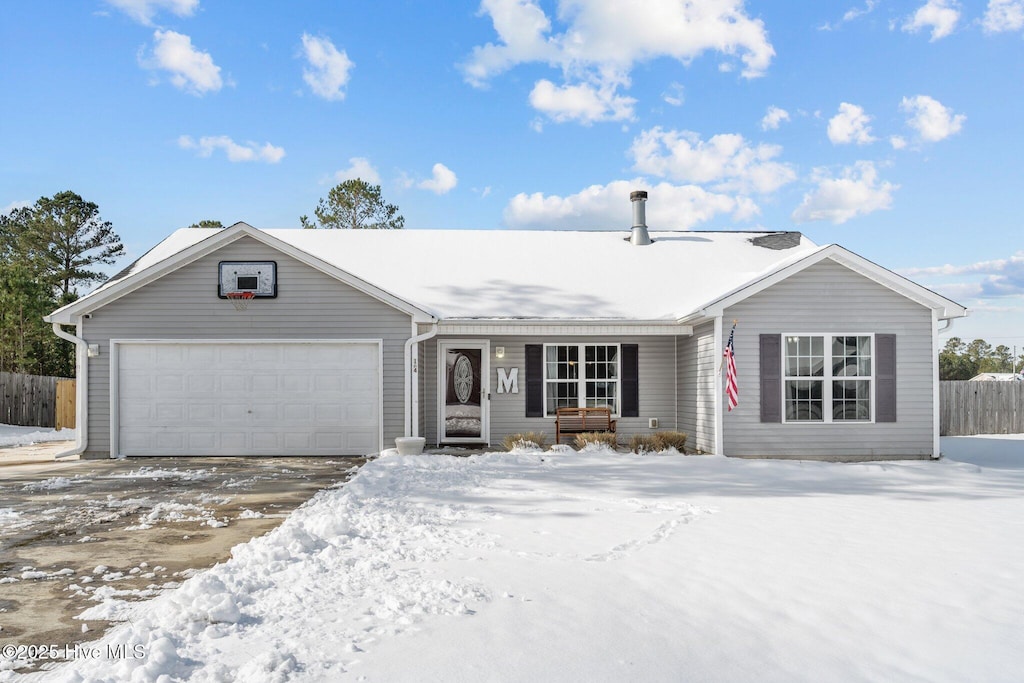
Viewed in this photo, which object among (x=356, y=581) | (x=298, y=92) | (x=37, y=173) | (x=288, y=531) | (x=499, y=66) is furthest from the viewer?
(x=37, y=173)

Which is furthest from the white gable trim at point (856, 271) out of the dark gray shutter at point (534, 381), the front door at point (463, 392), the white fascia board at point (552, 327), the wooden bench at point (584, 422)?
the front door at point (463, 392)

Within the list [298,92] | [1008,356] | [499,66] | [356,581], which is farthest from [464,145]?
[1008,356]

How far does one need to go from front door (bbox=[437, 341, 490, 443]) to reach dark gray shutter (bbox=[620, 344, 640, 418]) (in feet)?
9.31

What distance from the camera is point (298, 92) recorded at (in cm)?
1733

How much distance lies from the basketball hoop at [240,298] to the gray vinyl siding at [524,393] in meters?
3.45

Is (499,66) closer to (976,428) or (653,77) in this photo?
(653,77)

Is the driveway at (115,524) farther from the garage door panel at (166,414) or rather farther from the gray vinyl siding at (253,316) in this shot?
the gray vinyl siding at (253,316)

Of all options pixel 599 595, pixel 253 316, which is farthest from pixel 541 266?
pixel 599 595

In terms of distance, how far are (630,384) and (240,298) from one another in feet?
25.6

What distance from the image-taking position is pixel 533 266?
15.3 m

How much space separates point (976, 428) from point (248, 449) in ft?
59.1

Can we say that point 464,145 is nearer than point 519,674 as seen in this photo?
No

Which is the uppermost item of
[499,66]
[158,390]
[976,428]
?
[499,66]

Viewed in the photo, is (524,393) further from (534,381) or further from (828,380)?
(828,380)
